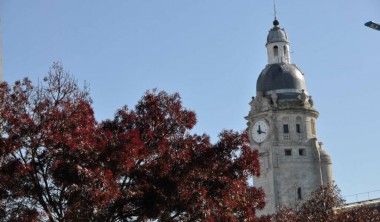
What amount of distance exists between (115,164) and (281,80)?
74617 mm

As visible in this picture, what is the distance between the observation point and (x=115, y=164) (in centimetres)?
2345

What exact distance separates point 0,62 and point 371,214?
76.5 ft

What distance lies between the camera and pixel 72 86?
81.4 feet

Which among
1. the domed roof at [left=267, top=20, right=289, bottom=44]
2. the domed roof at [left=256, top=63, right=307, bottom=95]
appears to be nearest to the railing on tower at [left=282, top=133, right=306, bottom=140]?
the domed roof at [left=256, top=63, right=307, bottom=95]

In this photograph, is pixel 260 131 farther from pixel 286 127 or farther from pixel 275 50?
pixel 275 50

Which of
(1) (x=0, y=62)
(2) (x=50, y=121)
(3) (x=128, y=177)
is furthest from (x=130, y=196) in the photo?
(1) (x=0, y=62)

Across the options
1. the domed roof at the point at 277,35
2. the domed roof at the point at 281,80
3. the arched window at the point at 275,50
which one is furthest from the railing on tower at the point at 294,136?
the domed roof at the point at 277,35

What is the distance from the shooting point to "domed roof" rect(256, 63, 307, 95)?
9644 centimetres

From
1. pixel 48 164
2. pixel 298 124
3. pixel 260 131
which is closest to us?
pixel 48 164

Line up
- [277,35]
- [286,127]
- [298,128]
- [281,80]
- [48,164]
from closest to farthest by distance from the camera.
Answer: [48,164]
[286,127]
[298,128]
[281,80]
[277,35]

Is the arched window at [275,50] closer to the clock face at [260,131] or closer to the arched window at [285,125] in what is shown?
the arched window at [285,125]

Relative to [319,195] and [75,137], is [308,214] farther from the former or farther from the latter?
[75,137]

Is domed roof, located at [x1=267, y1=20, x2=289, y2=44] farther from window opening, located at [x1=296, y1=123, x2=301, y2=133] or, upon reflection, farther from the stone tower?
window opening, located at [x1=296, y1=123, x2=301, y2=133]

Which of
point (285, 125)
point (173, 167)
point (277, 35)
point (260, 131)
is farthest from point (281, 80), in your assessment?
point (173, 167)
